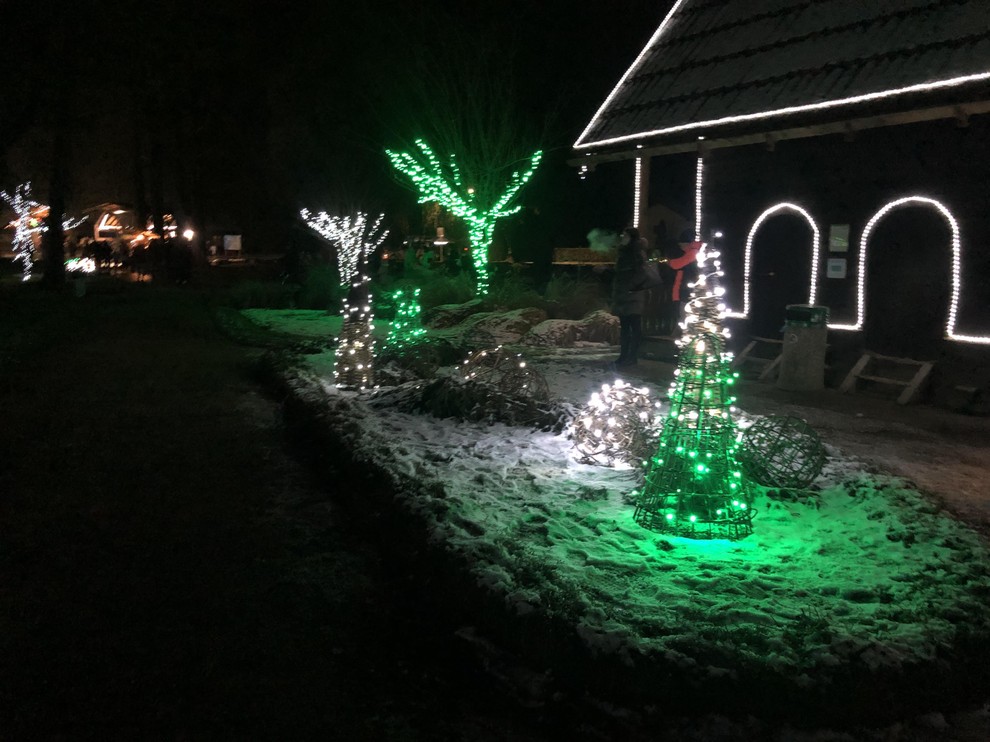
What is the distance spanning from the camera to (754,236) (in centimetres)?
1165

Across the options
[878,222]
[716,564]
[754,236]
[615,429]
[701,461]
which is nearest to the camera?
[716,564]

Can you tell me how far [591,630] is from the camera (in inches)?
150

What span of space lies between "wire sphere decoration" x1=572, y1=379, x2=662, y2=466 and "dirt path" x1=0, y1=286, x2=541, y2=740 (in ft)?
7.04

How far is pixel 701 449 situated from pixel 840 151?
6716 mm

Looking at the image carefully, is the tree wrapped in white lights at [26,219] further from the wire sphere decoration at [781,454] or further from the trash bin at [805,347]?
the wire sphere decoration at [781,454]

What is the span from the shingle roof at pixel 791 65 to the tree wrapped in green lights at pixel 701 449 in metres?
4.91

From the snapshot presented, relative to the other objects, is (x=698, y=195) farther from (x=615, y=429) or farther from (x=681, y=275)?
(x=615, y=429)

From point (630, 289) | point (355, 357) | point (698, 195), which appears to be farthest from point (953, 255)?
point (355, 357)

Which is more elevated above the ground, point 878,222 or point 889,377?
point 878,222

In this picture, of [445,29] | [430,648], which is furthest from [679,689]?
[445,29]

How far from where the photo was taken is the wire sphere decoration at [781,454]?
623cm

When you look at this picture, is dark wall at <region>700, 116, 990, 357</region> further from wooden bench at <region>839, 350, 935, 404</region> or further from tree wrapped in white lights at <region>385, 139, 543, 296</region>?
tree wrapped in white lights at <region>385, 139, 543, 296</region>

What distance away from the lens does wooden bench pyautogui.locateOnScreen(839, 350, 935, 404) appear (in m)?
9.49

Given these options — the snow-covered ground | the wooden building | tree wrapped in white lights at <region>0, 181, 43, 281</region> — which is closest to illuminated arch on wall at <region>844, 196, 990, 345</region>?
the wooden building
